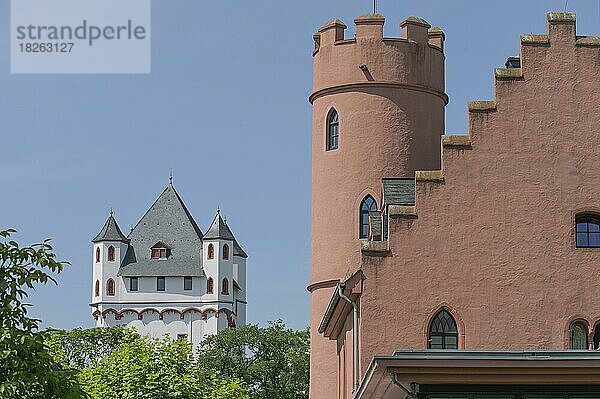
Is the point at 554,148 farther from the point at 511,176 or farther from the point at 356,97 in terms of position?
the point at 356,97

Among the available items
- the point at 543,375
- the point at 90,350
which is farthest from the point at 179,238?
the point at 543,375

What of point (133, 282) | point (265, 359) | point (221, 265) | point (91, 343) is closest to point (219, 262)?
point (221, 265)

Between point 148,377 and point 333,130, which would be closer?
point 333,130

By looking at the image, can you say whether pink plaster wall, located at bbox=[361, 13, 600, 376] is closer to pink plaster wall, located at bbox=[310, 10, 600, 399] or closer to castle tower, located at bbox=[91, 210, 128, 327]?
pink plaster wall, located at bbox=[310, 10, 600, 399]

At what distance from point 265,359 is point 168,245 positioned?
48149 mm

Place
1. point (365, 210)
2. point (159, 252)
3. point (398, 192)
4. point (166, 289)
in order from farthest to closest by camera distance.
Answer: point (159, 252) < point (166, 289) < point (365, 210) < point (398, 192)

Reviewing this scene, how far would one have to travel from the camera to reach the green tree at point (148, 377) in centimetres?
4659

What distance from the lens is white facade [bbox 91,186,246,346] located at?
6265 inches

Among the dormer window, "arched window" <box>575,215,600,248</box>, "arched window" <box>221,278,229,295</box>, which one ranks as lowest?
"arched window" <box>575,215,600,248</box>

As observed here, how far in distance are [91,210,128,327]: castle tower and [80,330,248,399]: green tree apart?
110m

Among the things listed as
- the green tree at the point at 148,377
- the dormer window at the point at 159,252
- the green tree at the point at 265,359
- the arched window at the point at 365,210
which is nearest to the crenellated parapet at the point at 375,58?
the arched window at the point at 365,210

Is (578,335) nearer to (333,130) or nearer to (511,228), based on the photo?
(511,228)

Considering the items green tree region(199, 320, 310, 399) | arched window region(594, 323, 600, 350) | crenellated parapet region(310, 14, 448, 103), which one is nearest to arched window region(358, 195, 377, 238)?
crenellated parapet region(310, 14, 448, 103)

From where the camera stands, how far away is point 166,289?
6324 inches
